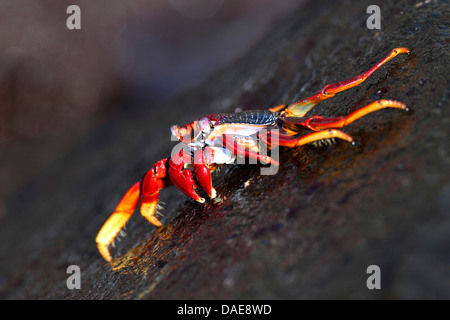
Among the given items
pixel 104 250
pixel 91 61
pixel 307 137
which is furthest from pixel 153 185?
pixel 91 61

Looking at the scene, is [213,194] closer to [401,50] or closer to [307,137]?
[307,137]

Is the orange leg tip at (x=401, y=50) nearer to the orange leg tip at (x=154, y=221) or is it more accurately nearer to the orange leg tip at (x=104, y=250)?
the orange leg tip at (x=154, y=221)

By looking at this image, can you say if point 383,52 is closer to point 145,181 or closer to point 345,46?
point 345,46

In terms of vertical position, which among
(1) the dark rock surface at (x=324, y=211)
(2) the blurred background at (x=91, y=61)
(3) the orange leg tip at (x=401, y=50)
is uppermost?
(2) the blurred background at (x=91, y=61)

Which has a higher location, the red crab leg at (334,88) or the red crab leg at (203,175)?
the red crab leg at (334,88)

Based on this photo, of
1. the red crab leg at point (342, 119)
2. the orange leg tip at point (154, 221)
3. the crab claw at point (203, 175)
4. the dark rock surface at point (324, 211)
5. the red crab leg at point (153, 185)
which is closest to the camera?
the dark rock surface at point (324, 211)

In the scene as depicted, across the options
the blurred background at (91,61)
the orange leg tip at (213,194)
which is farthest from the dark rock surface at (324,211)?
the blurred background at (91,61)

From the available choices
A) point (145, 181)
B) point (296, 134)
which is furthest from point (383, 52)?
point (145, 181)

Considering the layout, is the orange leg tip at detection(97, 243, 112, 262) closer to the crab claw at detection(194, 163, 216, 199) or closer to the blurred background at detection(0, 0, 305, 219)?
the crab claw at detection(194, 163, 216, 199)
